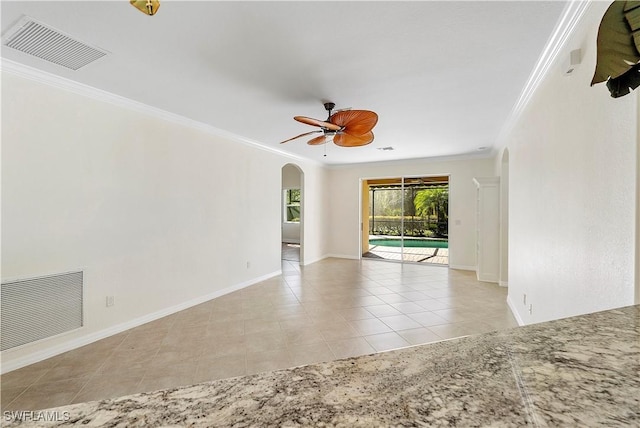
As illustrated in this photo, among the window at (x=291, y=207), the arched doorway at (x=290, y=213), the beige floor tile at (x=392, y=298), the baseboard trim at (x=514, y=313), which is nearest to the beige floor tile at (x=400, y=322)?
the beige floor tile at (x=392, y=298)

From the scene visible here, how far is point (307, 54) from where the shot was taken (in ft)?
7.36

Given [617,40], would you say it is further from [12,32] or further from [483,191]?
[483,191]

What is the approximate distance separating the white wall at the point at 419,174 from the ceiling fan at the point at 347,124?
4.05 metres

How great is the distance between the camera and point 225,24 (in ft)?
6.18

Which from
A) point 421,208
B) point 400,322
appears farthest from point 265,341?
point 421,208

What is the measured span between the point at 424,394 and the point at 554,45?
2677 millimetres

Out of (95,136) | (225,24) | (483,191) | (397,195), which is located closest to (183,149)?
(95,136)

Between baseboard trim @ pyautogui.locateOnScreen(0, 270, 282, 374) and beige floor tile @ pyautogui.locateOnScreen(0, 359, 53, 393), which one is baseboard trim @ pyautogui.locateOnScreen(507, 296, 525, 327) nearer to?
baseboard trim @ pyautogui.locateOnScreen(0, 270, 282, 374)

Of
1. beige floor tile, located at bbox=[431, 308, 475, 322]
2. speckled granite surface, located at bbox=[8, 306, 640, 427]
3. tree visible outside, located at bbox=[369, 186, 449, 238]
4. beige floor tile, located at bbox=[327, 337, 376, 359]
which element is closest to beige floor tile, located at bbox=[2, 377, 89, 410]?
beige floor tile, located at bbox=[327, 337, 376, 359]

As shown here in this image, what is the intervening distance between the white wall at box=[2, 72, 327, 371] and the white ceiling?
42 cm

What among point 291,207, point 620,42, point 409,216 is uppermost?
point 620,42

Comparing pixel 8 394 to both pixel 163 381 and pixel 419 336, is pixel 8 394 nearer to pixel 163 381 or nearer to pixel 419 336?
pixel 163 381

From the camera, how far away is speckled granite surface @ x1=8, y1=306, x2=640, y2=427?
1.46 feet

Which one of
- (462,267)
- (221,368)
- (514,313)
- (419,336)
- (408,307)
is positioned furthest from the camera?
(462,267)
